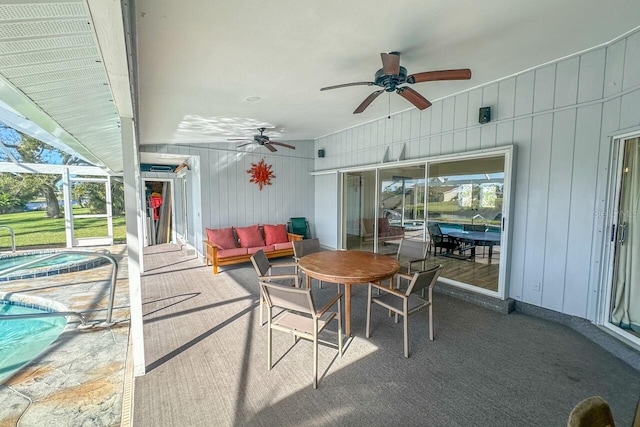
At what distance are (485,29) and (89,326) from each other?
4854mm

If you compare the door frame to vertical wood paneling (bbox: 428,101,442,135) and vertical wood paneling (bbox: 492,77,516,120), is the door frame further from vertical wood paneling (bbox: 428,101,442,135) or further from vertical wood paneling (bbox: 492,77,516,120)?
vertical wood paneling (bbox: 428,101,442,135)

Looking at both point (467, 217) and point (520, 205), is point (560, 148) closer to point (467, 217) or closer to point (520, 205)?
point (520, 205)

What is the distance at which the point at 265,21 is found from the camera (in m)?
2.04

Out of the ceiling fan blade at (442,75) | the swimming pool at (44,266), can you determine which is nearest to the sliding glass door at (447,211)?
the ceiling fan blade at (442,75)

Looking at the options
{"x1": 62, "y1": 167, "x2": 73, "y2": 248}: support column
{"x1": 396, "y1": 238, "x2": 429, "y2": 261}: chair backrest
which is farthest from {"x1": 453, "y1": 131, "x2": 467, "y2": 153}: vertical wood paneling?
{"x1": 62, "y1": 167, "x2": 73, "y2": 248}: support column

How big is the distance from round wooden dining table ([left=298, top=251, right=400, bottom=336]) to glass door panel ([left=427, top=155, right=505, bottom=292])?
6.28 ft

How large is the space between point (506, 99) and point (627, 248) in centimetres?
207

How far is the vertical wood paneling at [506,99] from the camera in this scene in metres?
3.47

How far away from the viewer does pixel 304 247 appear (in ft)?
13.4

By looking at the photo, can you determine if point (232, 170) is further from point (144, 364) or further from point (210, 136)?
point (144, 364)

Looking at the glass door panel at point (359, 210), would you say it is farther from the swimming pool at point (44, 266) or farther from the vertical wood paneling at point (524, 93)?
the swimming pool at point (44, 266)

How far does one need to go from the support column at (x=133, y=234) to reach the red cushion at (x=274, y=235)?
3895 mm

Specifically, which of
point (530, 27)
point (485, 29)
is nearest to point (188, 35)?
point (485, 29)

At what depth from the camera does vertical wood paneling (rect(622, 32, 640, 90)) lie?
2498 millimetres
